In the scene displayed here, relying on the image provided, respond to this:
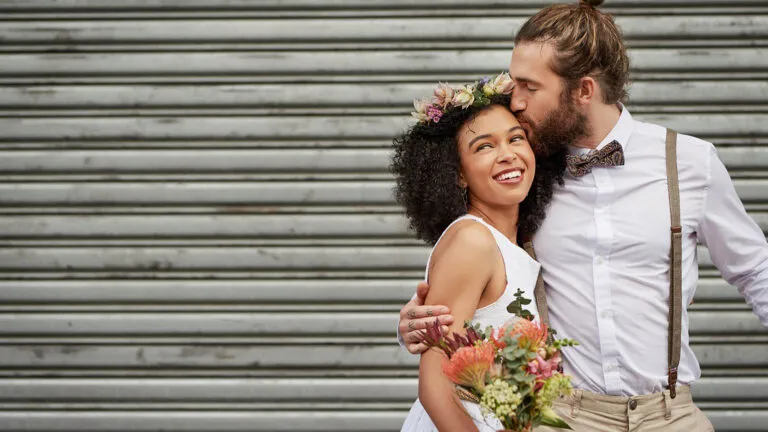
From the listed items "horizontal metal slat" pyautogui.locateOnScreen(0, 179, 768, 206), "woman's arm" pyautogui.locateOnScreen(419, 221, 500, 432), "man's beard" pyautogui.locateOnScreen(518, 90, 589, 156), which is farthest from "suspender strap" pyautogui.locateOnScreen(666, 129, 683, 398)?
"horizontal metal slat" pyautogui.locateOnScreen(0, 179, 768, 206)

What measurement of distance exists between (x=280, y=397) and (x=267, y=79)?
184 centimetres

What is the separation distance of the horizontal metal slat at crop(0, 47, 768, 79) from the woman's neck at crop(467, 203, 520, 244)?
1883 millimetres

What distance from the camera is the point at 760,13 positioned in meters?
4.37

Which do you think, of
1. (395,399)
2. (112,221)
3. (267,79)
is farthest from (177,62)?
(395,399)

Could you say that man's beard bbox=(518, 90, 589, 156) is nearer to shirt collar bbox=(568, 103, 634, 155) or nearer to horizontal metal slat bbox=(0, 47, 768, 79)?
shirt collar bbox=(568, 103, 634, 155)

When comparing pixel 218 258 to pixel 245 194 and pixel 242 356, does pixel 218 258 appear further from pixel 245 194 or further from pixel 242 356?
pixel 242 356

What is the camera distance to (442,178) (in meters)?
2.60

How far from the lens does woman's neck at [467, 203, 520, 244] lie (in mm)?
2662

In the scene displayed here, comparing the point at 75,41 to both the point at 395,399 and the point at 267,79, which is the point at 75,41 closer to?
the point at 267,79

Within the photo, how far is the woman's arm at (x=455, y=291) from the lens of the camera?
2.33m

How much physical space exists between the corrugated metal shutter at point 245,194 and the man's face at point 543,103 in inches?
67.3

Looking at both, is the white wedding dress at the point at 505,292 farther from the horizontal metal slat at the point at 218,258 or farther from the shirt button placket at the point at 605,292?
the horizontal metal slat at the point at 218,258

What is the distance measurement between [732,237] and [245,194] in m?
2.66

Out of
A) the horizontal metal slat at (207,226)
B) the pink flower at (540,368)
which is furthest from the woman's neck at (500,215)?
the horizontal metal slat at (207,226)
